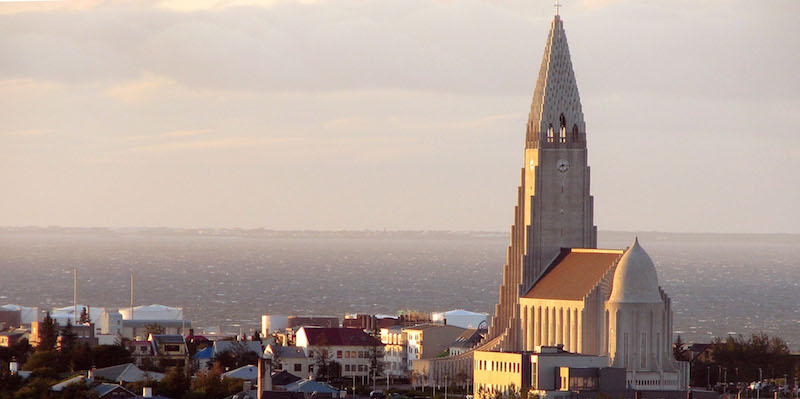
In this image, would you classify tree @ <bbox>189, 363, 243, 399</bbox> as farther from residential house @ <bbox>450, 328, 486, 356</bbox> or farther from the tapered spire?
the tapered spire

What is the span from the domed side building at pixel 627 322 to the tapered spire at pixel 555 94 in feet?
39.1

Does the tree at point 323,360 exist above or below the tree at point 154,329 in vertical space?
below

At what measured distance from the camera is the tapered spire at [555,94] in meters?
108

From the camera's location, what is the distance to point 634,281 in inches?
3664

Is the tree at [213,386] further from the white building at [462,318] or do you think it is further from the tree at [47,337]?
the white building at [462,318]

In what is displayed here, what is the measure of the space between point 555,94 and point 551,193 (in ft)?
19.1

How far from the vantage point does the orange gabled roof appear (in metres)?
97.3

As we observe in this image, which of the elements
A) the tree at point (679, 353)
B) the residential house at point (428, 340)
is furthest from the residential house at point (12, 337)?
the tree at point (679, 353)

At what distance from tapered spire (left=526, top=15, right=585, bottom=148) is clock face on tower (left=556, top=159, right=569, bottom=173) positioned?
5.30ft

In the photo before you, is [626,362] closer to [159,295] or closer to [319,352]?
[319,352]

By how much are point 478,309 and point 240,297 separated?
3231cm

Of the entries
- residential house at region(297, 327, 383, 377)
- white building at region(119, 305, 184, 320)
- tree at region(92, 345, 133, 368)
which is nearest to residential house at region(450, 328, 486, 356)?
residential house at region(297, 327, 383, 377)

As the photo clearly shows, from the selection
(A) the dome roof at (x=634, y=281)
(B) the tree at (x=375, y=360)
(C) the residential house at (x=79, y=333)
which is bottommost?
(B) the tree at (x=375, y=360)

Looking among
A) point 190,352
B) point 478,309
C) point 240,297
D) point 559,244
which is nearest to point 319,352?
point 190,352
